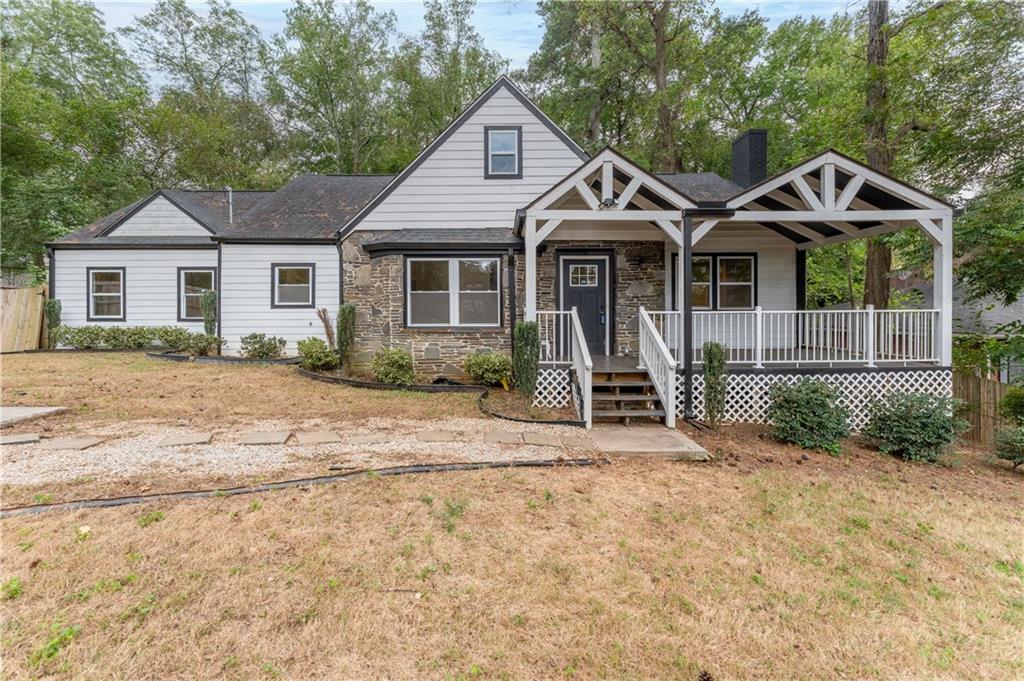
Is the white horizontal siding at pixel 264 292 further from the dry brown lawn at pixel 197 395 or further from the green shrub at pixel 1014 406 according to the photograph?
the green shrub at pixel 1014 406

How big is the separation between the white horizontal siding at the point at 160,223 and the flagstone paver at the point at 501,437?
1301 cm

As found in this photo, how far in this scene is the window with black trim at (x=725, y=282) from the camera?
10.6 m

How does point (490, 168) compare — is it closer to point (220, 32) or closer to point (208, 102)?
point (208, 102)

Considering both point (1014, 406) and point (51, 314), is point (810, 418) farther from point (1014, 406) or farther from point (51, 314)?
point (51, 314)

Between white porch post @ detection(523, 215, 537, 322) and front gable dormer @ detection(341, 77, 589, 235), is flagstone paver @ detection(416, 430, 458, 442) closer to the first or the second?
white porch post @ detection(523, 215, 537, 322)

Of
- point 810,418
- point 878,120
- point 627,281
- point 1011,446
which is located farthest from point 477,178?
point 1011,446

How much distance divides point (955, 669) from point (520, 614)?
229 centimetres

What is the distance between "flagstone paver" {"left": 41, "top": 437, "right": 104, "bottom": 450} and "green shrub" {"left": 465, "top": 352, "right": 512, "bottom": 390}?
5569 millimetres

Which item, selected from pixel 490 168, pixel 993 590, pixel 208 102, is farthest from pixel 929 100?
pixel 208 102

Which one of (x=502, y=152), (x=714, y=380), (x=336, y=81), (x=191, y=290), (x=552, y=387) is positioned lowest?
(x=552, y=387)

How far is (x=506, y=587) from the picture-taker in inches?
117

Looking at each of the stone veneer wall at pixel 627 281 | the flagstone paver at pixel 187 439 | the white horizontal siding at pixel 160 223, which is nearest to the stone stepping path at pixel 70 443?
the flagstone paver at pixel 187 439

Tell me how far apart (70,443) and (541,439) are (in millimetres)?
5467

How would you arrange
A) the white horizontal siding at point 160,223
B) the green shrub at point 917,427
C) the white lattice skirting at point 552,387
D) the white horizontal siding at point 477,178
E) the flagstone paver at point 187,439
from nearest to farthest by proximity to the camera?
the flagstone paver at point 187,439 < the green shrub at point 917,427 < the white lattice skirting at point 552,387 < the white horizontal siding at point 477,178 < the white horizontal siding at point 160,223
